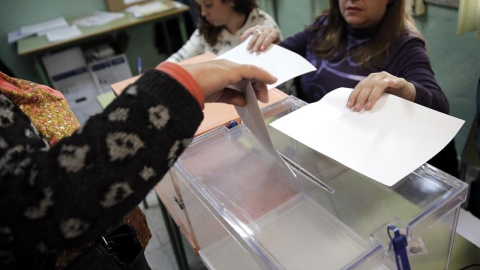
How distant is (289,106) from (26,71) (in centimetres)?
306

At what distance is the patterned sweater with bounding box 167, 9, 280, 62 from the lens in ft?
6.26

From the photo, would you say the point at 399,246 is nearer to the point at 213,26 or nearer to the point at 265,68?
the point at 265,68

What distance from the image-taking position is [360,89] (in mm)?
797

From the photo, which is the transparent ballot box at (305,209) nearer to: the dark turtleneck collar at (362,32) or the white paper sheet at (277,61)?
the white paper sheet at (277,61)

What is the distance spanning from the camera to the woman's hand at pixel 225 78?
1.65 ft

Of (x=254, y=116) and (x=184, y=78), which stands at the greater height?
(x=184, y=78)

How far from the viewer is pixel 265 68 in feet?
3.67

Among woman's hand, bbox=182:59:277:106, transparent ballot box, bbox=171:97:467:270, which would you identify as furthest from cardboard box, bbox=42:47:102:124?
woman's hand, bbox=182:59:277:106

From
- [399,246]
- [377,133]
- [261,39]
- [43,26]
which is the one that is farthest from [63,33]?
[399,246]

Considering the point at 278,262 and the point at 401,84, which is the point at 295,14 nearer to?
the point at 401,84

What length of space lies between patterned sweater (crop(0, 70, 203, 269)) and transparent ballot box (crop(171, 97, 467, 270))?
0.24m

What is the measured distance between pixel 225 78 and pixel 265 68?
0.60 meters

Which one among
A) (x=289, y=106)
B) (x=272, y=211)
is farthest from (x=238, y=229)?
(x=289, y=106)

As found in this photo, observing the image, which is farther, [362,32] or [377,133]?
[362,32]
